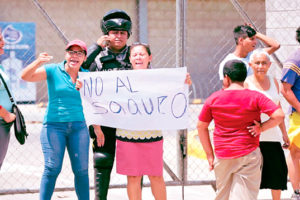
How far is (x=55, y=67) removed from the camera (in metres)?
4.66

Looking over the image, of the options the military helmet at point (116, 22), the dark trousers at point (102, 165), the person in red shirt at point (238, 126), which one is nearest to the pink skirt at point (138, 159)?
the dark trousers at point (102, 165)

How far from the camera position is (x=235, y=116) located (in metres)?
4.16

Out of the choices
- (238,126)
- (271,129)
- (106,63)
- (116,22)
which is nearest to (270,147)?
(271,129)

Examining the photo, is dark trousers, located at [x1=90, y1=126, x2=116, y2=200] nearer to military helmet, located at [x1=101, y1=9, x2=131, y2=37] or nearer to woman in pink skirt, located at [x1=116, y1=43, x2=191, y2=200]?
woman in pink skirt, located at [x1=116, y1=43, x2=191, y2=200]

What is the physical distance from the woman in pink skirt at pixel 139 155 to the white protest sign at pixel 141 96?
15 centimetres

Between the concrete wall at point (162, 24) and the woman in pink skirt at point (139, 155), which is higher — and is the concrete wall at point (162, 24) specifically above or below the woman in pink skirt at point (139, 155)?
above

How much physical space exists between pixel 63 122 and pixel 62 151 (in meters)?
0.26

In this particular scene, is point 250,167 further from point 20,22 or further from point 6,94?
point 20,22

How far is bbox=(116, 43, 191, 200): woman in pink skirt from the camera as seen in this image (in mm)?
4492

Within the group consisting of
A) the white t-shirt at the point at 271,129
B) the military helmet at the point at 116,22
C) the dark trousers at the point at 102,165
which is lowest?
the dark trousers at the point at 102,165

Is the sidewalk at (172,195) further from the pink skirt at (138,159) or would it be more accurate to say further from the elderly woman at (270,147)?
the pink skirt at (138,159)

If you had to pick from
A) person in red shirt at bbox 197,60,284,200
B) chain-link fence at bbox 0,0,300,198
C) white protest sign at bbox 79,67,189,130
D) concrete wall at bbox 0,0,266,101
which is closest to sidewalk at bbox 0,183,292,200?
white protest sign at bbox 79,67,189,130

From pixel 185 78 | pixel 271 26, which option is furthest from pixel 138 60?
pixel 271 26

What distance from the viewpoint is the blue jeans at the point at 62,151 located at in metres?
4.56
